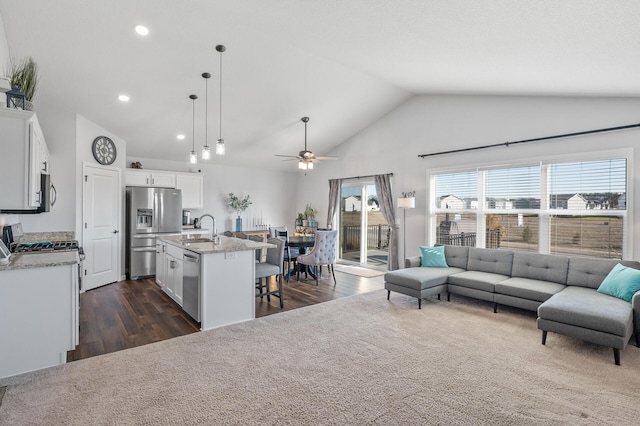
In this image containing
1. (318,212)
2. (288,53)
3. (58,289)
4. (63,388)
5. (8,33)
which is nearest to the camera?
(63,388)

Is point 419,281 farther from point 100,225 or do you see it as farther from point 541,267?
point 100,225

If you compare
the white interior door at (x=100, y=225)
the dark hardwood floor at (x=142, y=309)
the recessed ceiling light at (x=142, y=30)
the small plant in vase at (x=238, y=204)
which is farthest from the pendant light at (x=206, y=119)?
the dark hardwood floor at (x=142, y=309)

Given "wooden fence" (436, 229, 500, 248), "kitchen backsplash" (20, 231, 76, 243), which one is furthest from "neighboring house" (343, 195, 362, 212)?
"kitchen backsplash" (20, 231, 76, 243)

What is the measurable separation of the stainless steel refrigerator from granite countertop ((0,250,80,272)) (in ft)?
→ 9.76

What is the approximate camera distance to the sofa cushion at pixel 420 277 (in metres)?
4.40

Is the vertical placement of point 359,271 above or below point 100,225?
below

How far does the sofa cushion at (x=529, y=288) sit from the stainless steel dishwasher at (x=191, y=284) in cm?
377

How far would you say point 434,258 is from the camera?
518cm

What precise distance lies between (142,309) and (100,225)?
208 centimetres

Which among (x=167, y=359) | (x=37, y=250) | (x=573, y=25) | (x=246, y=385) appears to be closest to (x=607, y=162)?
(x=573, y=25)

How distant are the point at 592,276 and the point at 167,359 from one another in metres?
4.89

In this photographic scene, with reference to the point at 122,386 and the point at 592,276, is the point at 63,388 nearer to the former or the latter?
the point at 122,386

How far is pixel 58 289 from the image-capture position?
272 cm

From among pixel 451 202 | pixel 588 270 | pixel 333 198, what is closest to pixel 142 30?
pixel 451 202
